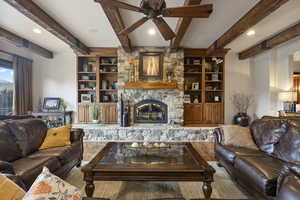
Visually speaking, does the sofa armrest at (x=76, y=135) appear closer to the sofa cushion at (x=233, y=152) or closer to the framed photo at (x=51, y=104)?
the sofa cushion at (x=233, y=152)

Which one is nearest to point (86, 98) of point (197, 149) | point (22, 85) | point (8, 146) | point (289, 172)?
point (22, 85)

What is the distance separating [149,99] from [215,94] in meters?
2.53

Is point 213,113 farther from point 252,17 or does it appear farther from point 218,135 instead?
point 252,17

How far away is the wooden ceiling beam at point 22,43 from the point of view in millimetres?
4008

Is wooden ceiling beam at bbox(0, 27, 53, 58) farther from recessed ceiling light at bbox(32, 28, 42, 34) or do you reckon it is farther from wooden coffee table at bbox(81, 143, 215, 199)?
wooden coffee table at bbox(81, 143, 215, 199)

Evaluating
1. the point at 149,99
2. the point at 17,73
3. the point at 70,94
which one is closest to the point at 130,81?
the point at 149,99

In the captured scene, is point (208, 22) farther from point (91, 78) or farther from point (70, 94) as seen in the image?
point (70, 94)

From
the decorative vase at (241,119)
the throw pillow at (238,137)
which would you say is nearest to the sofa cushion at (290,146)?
the throw pillow at (238,137)

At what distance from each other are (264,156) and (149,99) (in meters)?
3.69

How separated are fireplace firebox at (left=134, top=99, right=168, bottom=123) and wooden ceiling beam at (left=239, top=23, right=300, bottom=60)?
3.23 meters

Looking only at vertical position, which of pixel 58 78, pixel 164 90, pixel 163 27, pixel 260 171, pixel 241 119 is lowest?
pixel 260 171

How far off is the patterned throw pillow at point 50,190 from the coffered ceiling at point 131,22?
2855mm

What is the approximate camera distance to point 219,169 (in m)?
2.94

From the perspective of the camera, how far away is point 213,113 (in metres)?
5.85
